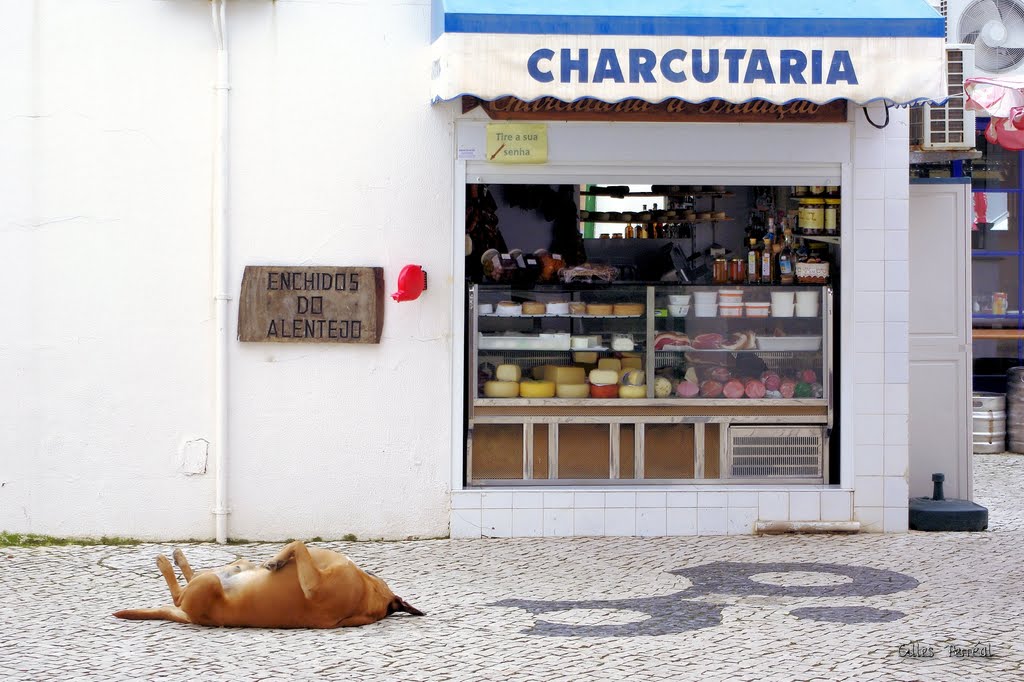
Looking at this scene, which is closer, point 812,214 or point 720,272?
point 812,214

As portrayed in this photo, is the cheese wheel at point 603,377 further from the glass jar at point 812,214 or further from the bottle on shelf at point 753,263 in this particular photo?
the glass jar at point 812,214

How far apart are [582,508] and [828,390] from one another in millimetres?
1912

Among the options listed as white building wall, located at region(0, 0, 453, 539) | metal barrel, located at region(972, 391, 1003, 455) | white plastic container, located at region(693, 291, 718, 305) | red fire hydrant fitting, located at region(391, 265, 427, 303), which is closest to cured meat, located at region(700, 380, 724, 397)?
white plastic container, located at region(693, 291, 718, 305)

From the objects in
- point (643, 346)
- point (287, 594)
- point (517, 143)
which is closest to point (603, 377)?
point (643, 346)

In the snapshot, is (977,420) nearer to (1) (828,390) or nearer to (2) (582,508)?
(1) (828,390)

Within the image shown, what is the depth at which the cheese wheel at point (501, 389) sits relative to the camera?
9117 millimetres

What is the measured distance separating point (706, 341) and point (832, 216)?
48.5 inches

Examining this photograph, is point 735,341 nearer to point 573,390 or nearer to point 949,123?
point 573,390

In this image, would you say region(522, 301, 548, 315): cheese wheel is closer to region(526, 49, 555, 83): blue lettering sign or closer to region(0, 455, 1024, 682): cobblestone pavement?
region(0, 455, 1024, 682): cobblestone pavement

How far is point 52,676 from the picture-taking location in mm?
5781

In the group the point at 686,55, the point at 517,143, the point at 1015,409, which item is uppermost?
the point at 686,55

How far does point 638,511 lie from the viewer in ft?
29.6

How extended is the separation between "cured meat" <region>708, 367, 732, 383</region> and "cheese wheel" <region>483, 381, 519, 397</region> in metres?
1.39

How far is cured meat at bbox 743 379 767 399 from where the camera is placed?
930cm
